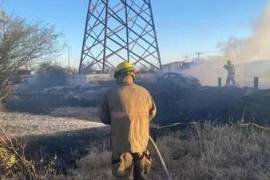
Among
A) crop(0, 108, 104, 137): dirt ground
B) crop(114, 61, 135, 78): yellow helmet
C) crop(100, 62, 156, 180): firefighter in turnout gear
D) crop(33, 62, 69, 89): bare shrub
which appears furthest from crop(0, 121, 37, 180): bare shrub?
crop(33, 62, 69, 89): bare shrub

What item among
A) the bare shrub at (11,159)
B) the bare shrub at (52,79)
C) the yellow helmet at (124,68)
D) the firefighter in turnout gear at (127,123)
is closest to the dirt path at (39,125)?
the bare shrub at (11,159)

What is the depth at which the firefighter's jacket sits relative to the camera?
5.95 metres

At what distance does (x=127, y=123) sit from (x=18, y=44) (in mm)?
12750

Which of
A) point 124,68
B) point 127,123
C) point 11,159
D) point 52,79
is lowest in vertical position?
point 11,159

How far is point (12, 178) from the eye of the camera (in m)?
7.85

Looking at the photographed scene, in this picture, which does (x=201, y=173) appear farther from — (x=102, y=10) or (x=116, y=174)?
(x=102, y=10)

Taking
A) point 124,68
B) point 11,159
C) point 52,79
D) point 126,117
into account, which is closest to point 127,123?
point 126,117

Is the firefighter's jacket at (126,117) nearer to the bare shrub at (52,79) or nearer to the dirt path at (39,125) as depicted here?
the dirt path at (39,125)

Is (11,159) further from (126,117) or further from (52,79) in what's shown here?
(52,79)

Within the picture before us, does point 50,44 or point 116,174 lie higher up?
point 50,44

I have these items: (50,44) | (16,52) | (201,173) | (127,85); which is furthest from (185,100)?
(127,85)

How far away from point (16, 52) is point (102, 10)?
59.0ft

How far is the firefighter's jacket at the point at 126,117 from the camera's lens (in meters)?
5.95

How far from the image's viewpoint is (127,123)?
595 cm
